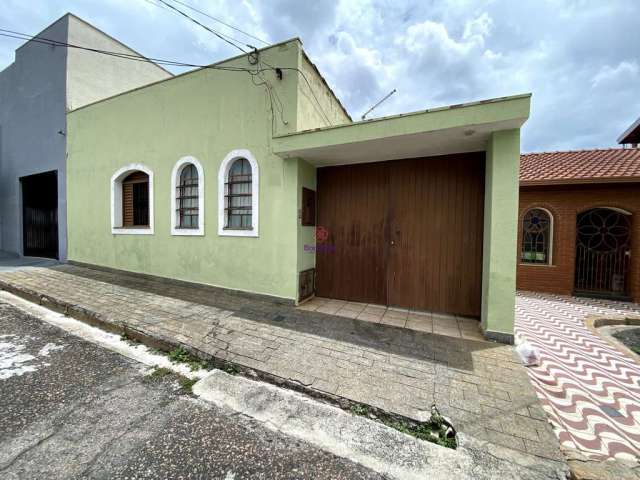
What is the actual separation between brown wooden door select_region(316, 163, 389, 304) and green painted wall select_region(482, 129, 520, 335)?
163 cm

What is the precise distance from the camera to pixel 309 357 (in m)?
2.85

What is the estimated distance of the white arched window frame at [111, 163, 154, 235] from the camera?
19.2ft

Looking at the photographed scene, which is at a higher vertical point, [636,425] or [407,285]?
[407,285]

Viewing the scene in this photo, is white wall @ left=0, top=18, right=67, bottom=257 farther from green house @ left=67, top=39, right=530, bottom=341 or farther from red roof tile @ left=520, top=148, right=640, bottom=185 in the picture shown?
red roof tile @ left=520, top=148, right=640, bottom=185

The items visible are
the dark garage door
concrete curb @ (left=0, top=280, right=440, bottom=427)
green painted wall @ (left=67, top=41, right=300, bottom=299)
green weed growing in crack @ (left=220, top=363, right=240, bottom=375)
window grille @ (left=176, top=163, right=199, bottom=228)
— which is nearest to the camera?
concrete curb @ (left=0, top=280, right=440, bottom=427)

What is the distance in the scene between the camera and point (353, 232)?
4.73m

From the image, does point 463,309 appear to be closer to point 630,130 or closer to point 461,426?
point 461,426

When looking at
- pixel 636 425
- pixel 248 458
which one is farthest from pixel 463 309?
pixel 248 458

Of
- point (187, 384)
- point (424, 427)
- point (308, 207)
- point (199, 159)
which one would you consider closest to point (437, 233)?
point (308, 207)

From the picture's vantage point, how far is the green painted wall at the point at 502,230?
3135 mm

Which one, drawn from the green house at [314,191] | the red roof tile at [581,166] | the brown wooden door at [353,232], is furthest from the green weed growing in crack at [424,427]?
the red roof tile at [581,166]

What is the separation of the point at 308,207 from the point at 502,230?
2964 millimetres

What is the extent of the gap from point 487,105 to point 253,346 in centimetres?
394

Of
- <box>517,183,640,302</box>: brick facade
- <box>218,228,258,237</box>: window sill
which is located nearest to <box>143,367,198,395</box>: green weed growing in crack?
<box>218,228,258,237</box>: window sill
